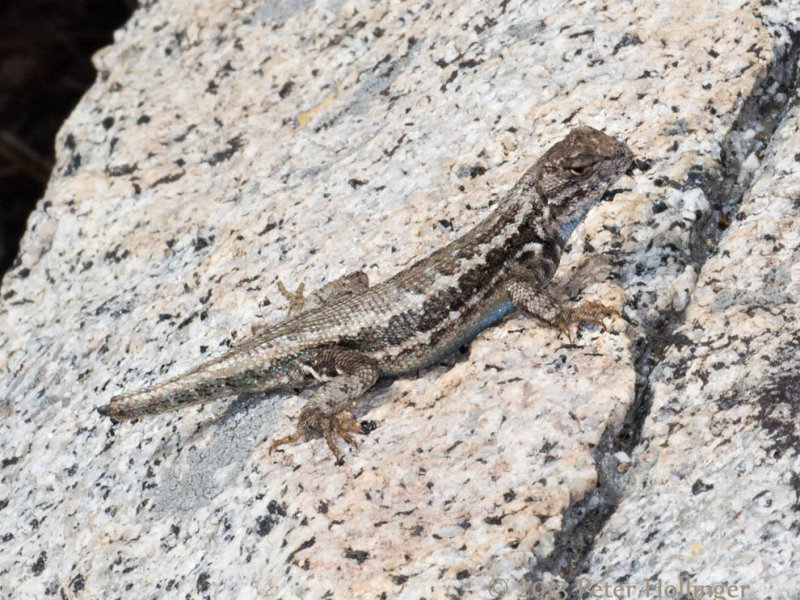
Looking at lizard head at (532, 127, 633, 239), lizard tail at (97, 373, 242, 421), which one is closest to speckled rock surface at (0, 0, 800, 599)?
lizard head at (532, 127, 633, 239)

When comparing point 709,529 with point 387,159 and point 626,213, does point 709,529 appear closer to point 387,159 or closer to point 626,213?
point 626,213

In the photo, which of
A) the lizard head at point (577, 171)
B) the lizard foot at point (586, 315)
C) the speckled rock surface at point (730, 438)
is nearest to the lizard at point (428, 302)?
the lizard head at point (577, 171)

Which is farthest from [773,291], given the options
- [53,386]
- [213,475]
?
[53,386]

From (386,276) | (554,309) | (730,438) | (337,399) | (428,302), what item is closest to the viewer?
(730,438)

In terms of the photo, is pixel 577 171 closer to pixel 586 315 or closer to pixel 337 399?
pixel 586 315

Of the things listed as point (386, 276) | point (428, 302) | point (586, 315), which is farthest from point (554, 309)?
point (386, 276)

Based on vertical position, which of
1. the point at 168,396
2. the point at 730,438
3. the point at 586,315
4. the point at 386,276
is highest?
the point at 168,396

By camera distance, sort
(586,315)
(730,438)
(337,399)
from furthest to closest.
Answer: (337,399), (586,315), (730,438)
